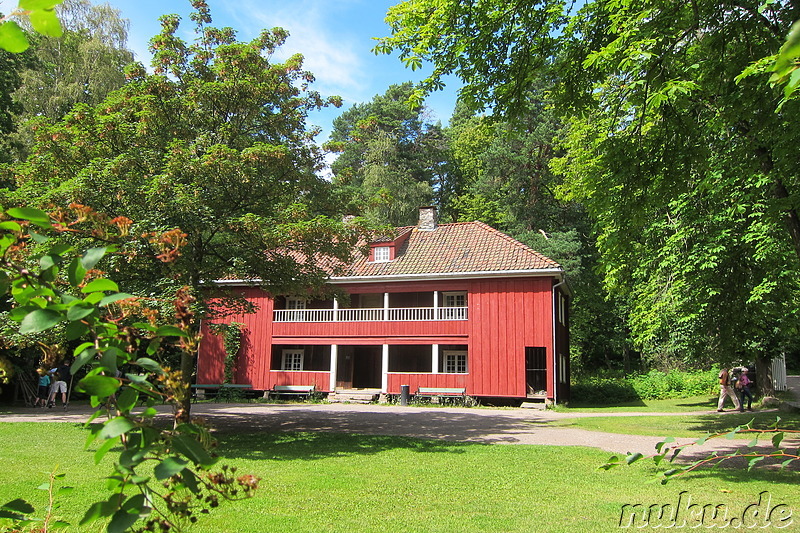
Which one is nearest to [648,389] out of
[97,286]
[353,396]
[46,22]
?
[353,396]

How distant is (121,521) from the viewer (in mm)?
1114

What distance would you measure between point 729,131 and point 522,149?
26.7 meters

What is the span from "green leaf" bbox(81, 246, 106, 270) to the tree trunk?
2533 cm

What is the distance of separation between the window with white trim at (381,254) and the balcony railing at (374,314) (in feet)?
7.93

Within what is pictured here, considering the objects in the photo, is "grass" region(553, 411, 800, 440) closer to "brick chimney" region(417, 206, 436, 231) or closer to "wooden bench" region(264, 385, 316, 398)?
"wooden bench" region(264, 385, 316, 398)

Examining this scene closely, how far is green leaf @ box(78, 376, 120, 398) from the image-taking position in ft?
3.60

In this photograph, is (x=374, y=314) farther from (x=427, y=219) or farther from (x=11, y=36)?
(x=11, y=36)

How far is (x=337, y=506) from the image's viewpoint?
21.4ft

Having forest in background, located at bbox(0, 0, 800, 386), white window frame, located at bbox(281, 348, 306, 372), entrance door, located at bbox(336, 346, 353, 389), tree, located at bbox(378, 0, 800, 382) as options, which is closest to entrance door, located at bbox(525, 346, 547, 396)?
forest in background, located at bbox(0, 0, 800, 386)

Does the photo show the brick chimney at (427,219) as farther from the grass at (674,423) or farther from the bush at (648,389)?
the grass at (674,423)

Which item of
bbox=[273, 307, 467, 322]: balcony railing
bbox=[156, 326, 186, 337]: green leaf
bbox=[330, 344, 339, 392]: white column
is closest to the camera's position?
bbox=[156, 326, 186, 337]: green leaf

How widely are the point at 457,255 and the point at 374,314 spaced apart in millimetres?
4683

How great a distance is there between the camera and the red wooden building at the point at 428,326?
78.2 feet

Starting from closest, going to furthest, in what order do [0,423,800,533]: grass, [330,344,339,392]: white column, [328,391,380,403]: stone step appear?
[0,423,800,533]: grass < [328,391,380,403]: stone step < [330,344,339,392]: white column
